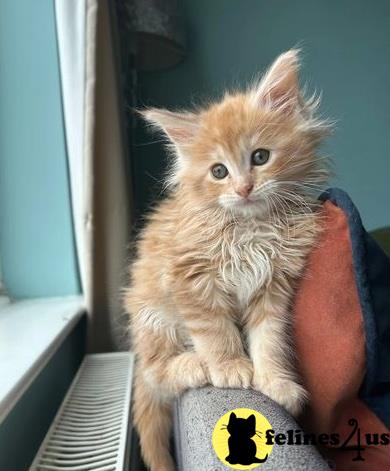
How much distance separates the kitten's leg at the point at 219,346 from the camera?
0.78 metres

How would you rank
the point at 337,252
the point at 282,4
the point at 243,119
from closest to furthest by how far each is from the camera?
the point at 337,252, the point at 243,119, the point at 282,4

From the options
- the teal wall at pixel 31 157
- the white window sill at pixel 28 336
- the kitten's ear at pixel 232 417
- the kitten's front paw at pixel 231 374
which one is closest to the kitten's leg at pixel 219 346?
the kitten's front paw at pixel 231 374

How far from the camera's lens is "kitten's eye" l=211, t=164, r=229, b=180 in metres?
0.90

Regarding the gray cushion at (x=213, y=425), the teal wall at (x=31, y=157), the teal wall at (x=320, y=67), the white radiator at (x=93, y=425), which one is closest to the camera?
the gray cushion at (x=213, y=425)

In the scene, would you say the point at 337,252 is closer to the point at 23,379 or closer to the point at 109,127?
the point at 23,379

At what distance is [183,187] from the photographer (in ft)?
3.22

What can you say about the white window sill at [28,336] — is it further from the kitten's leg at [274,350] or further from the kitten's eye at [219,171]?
the kitten's eye at [219,171]

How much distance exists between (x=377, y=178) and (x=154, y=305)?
4.94 feet

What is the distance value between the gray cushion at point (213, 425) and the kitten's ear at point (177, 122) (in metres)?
0.52

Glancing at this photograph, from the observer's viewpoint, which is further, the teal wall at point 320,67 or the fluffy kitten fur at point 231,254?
the teal wall at point 320,67

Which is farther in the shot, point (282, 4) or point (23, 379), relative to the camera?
point (282, 4)

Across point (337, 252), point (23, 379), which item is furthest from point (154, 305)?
point (337, 252)

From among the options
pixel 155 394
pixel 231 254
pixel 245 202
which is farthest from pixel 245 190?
pixel 155 394

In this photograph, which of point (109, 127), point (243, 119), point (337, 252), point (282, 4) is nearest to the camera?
point (337, 252)
